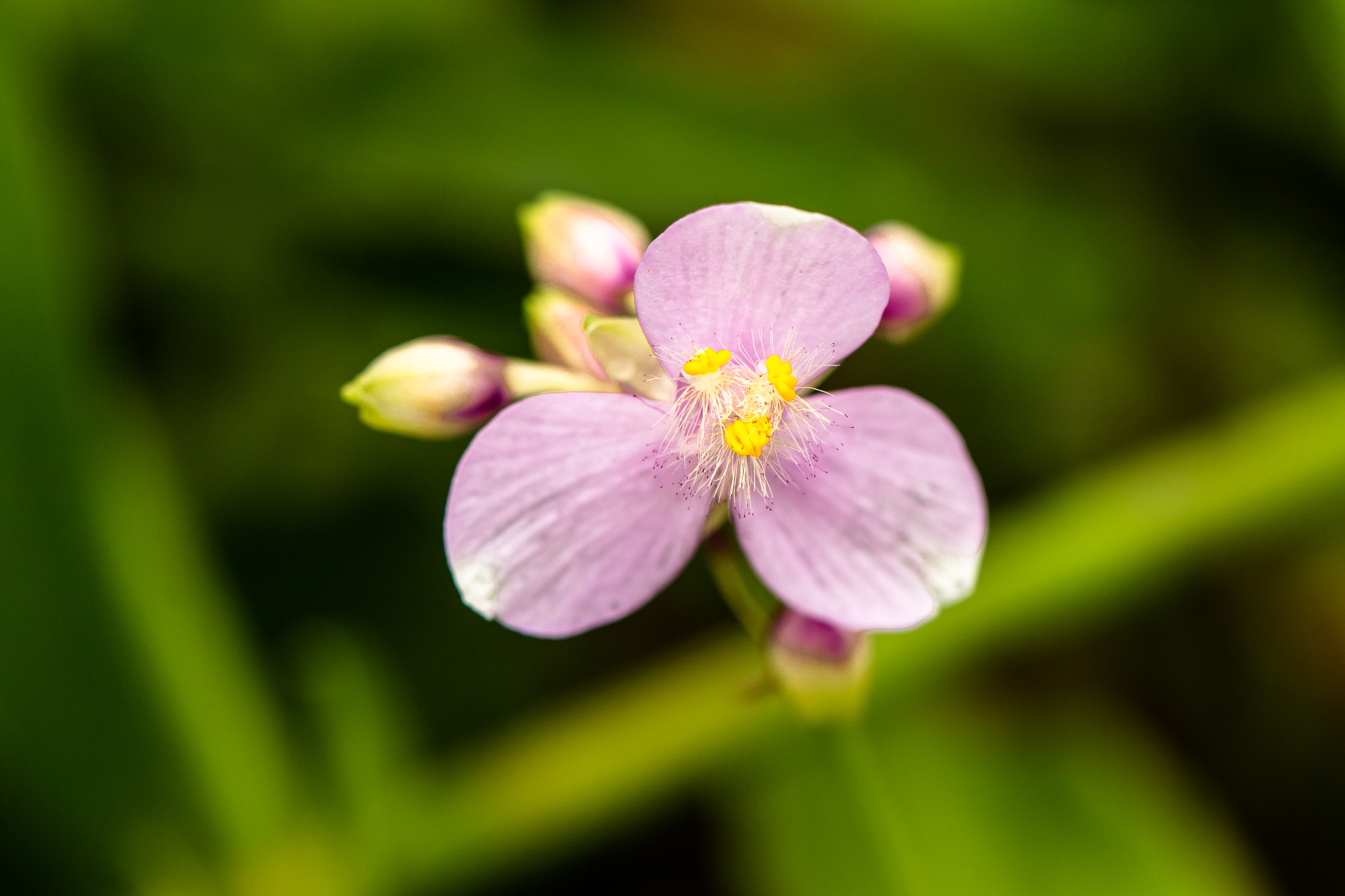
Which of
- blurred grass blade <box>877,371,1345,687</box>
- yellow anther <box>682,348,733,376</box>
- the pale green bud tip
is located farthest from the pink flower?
blurred grass blade <box>877,371,1345,687</box>

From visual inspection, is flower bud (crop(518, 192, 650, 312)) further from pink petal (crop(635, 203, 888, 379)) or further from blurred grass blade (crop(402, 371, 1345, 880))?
blurred grass blade (crop(402, 371, 1345, 880))

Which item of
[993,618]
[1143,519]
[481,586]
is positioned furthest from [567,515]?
[1143,519]

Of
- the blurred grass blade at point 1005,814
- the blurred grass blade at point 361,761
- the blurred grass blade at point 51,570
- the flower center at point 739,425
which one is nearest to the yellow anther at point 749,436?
the flower center at point 739,425

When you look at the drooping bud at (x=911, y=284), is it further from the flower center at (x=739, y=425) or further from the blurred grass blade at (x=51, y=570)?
the blurred grass blade at (x=51, y=570)

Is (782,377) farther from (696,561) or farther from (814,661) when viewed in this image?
(696,561)

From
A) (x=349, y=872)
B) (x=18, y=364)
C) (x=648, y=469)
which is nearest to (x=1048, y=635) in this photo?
(x=349, y=872)
